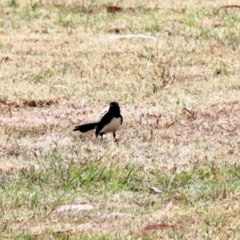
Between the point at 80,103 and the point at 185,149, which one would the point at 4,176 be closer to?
the point at 185,149

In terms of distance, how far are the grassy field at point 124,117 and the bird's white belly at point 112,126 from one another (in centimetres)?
10

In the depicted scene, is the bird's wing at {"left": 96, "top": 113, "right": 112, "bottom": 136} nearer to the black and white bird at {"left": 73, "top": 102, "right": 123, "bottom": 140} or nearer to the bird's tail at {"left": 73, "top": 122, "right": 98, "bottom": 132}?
the black and white bird at {"left": 73, "top": 102, "right": 123, "bottom": 140}

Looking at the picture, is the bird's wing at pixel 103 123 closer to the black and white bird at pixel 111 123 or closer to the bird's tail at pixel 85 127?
the black and white bird at pixel 111 123

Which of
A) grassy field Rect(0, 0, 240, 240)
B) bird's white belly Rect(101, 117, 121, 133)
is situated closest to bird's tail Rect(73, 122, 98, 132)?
grassy field Rect(0, 0, 240, 240)

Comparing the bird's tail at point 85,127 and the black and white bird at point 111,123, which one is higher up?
the black and white bird at point 111,123

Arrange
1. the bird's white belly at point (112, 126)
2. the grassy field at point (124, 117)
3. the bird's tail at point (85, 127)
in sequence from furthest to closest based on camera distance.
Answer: the bird's tail at point (85, 127) < the bird's white belly at point (112, 126) < the grassy field at point (124, 117)

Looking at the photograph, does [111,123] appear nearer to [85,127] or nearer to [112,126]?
[112,126]

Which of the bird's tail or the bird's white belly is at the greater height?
the bird's white belly

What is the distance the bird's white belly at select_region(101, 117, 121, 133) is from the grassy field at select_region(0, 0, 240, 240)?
0.31 ft

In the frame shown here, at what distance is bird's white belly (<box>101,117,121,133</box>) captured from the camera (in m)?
8.00

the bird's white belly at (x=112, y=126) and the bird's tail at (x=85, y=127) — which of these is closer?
the bird's white belly at (x=112, y=126)

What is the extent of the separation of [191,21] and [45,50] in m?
2.04

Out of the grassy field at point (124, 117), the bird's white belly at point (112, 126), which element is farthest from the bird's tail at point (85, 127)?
the bird's white belly at point (112, 126)

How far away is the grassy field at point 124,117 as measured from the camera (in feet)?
20.0
